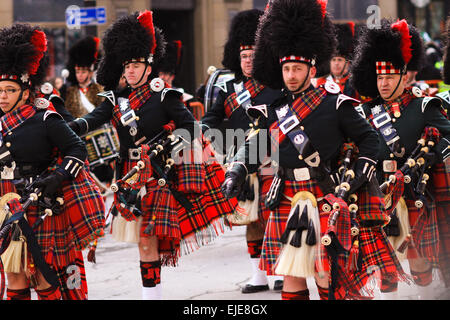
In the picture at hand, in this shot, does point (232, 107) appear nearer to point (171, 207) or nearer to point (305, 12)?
point (171, 207)

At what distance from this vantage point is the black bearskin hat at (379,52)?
17.5 feet

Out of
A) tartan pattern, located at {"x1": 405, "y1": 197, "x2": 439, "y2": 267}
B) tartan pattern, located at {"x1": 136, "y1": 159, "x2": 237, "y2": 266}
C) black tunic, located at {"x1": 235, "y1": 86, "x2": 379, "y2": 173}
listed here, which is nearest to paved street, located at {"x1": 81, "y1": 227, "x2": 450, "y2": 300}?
tartan pattern, located at {"x1": 405, "y1": 197, "x2": 439, "y2": 267}

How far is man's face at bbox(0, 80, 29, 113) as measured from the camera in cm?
478

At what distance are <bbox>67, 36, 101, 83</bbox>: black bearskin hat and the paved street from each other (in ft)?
7.41

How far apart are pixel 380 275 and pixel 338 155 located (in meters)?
0.72

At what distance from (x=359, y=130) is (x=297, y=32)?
67 cm

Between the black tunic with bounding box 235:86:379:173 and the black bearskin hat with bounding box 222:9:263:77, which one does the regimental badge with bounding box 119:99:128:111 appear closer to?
the black bearskin hat with bounding box 222:9:263:77

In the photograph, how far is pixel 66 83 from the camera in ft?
31.3

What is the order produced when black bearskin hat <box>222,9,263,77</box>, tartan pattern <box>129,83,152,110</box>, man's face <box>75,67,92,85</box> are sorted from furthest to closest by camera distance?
man's face <box>75,67,92,85</box> < black bearskin hat <box>222,9,263,77</box> < tartan pattern <box>129,83,152,110</box>

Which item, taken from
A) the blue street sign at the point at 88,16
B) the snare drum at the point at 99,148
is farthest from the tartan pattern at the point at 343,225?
the blue street sign at the point at 88,16

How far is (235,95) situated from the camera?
625 cm

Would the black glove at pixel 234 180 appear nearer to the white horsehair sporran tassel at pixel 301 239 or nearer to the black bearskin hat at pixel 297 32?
the white horsehair sporran tassel at pixel 301 239

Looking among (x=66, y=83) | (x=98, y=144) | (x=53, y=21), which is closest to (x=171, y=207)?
(x=98, y=144)

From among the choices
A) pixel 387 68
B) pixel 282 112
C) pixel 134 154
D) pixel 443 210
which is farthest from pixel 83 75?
pixel 282 112
